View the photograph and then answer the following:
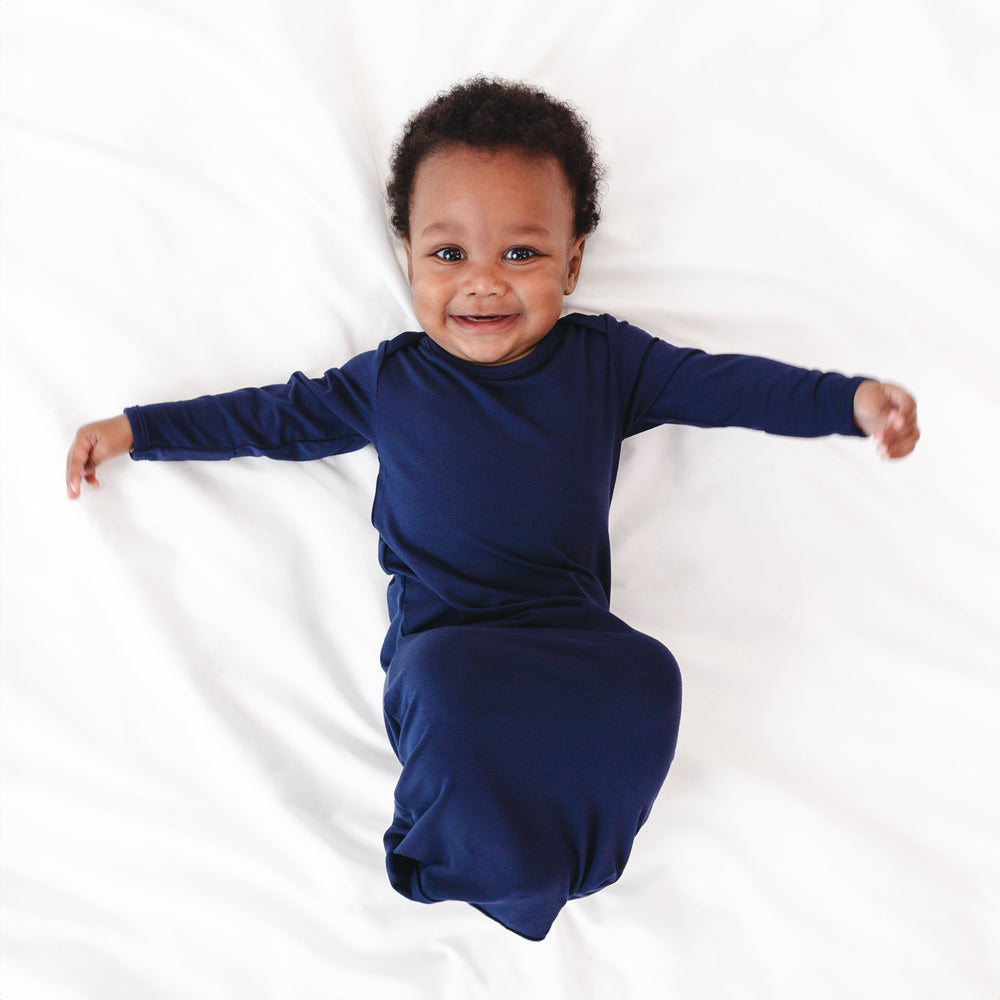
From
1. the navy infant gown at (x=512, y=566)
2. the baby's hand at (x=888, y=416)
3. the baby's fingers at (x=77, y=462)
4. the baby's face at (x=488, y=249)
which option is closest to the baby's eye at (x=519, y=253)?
the baby's face at (x=488, y=249)

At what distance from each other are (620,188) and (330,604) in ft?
2.16

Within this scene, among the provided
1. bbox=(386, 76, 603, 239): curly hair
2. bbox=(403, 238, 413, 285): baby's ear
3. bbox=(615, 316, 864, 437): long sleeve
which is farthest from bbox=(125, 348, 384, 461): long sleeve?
bbox=(615, 316, 864, 437): long sleeve

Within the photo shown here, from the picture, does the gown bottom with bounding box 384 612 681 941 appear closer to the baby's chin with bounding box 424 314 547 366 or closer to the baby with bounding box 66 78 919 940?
the baby with bounding box 66 78 919 940

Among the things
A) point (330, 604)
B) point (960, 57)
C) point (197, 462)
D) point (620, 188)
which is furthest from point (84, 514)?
point (960, 57)

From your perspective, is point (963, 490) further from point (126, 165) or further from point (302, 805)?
point (126, 165)

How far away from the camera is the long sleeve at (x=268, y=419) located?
113 centimetres

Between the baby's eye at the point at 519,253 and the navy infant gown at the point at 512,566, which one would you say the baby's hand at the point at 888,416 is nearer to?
the navy infant gown at the point at 512,566

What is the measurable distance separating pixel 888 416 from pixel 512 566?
1.45ft

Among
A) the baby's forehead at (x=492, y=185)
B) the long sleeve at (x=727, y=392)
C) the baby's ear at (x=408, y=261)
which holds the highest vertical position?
the baby's forehead at (x=492, y=185)

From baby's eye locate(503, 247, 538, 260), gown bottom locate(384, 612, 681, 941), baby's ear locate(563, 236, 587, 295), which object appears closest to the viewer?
gown bottom locate(384, 612, 681, 941)

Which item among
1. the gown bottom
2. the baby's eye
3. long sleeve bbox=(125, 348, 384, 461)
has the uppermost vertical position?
the baby's eye

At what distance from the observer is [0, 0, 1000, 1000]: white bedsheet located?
1.15 metres

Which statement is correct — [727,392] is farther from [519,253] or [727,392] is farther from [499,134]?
[499,134]

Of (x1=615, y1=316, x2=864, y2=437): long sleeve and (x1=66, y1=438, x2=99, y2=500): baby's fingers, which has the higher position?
(x1=615, y1=316, x2=864, y2=437): long sleeve
